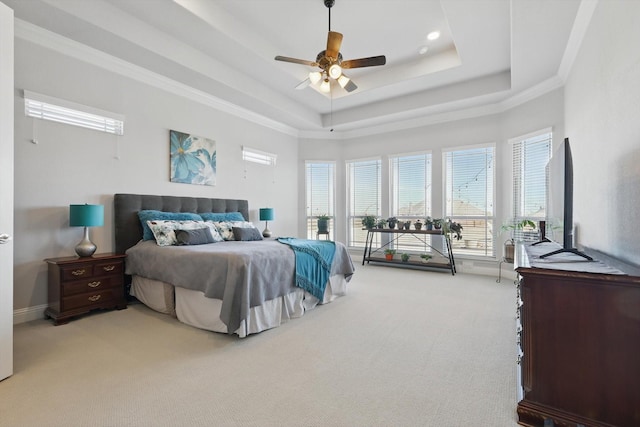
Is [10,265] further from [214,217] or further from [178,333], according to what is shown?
[214,217]

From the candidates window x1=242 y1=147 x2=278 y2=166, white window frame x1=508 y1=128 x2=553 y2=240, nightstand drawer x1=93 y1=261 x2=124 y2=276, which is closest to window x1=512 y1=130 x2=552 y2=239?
white window frame x1=508 y1=128 x2=553 y2=240

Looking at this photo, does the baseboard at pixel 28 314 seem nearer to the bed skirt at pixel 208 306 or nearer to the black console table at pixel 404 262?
the bed skirt at pixel 208 306

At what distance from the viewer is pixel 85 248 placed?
3.32m

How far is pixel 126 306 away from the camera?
3.64m

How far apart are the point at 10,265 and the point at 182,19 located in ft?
9.52

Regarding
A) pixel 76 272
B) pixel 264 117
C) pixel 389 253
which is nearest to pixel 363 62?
pixel 264 117

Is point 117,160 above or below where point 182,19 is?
below

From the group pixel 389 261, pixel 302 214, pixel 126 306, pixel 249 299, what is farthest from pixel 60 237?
pixel 389 261

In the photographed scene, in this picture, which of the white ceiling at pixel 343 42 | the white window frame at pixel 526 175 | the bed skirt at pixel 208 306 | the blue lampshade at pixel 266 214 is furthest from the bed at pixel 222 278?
the white window frame at pixel 526 175

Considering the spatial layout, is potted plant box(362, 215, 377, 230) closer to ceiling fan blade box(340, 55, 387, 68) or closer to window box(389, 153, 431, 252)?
window box(389, 153, 431, 252)

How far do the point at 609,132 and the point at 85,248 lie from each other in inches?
199

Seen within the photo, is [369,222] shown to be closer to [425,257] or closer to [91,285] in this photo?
[425,257]

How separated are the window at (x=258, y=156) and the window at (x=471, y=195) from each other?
3.54 m

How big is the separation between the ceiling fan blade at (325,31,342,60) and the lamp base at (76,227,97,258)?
335cm
